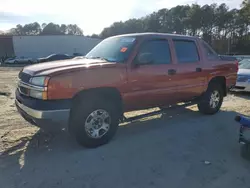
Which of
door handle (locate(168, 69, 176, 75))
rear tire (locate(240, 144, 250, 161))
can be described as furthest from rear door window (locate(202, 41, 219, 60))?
rear tire (locate(240, 144, 250, 161))

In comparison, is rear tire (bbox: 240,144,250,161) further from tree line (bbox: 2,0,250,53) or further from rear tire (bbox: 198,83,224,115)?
tree line (bbox: 2,0,250,53)

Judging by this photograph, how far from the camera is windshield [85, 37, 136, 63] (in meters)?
4.63

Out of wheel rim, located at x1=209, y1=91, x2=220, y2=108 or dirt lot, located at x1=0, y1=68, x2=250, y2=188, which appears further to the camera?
wheel rim, located at x1=209, y1=91, x2=220, y2=108

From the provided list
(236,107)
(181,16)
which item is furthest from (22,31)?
(236,107)

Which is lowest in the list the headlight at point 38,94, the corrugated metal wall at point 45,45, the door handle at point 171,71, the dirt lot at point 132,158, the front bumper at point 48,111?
the dirt lot at point 132,158

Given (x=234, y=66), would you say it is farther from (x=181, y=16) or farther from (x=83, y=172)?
(x=181, y=16)

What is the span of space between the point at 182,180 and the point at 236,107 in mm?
5034

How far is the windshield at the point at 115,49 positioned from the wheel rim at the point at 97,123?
1016mm

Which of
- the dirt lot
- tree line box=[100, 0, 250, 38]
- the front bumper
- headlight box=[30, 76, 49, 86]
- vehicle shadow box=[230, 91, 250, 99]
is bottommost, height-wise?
vehicle shadow box=[230, 91, 250, 99]

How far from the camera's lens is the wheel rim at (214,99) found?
6613 mm

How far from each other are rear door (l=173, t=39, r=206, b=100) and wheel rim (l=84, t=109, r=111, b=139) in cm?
200

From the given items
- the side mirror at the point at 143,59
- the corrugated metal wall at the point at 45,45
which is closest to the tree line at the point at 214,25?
the corrugated metal wall at the point at 45,45

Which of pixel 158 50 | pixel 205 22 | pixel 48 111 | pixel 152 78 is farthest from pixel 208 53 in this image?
pixel 205 22

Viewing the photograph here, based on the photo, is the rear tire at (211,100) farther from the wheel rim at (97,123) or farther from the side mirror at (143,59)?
the wheel rim at (97,123)
